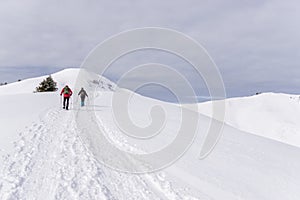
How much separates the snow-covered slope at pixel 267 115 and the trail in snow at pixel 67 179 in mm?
41191

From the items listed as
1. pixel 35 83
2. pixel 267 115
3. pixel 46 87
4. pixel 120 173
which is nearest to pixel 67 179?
pixel 120 173

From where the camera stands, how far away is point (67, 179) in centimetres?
507

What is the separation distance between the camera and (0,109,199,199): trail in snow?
14.8 feet

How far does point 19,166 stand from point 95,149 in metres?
2.47

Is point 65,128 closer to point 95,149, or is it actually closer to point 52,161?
point 95,149

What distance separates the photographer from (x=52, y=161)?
605 centimetres

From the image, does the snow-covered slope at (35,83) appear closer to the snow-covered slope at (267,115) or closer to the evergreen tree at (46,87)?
the evergreen tree at (46,87)

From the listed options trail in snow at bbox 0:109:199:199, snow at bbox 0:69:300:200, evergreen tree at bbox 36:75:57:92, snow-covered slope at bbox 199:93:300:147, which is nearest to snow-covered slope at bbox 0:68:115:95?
evergreen tree at bbox 36:75:57:92

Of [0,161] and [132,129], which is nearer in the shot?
[0,161]

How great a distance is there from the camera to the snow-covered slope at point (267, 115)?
45.9 meters

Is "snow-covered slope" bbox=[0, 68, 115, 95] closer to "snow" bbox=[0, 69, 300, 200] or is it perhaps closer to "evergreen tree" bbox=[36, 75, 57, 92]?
"evergreen tree" bbox=[36, 75, 57, 92]

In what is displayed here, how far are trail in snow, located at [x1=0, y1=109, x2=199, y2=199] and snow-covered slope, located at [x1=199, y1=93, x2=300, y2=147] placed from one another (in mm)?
41191

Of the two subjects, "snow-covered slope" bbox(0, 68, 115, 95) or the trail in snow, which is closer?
the trail in snow

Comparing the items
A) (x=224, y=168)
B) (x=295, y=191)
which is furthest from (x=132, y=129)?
(x=295, y=191)
